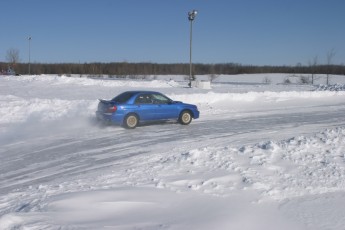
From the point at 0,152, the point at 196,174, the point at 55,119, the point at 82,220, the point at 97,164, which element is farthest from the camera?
the point at 55,119

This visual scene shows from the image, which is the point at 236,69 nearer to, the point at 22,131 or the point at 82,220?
the point at 22,131

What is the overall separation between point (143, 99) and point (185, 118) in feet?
6.23

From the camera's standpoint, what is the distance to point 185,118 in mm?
16594

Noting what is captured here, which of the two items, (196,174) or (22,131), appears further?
(22,131)

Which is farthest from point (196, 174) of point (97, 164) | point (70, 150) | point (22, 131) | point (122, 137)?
point (22, 131)

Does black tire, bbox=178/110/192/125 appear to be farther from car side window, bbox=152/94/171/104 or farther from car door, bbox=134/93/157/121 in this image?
car door, bbox=134/93/157/121

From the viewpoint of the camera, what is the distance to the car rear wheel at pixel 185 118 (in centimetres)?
1650

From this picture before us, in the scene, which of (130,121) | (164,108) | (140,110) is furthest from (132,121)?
(164,108)

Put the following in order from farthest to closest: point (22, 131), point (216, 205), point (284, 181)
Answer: point (22, 131) < point (284, 181) < point (216, 205)

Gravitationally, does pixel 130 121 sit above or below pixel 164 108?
below

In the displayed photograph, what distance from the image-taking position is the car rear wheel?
16500mm

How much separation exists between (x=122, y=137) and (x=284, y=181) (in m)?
6.96

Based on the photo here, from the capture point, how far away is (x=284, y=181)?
7.43m

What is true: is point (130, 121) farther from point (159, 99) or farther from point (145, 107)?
point (159, 99)
